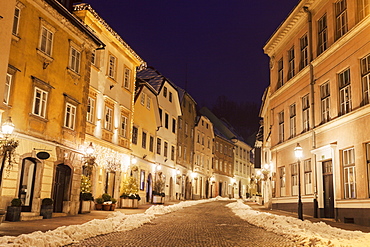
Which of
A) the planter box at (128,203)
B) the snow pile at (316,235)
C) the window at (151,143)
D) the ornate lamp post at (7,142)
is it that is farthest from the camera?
the window at (151,143)

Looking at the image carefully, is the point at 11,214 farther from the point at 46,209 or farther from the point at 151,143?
the point at 151,143

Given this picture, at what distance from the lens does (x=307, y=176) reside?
21.6 m

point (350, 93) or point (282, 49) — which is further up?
point (282, 49)

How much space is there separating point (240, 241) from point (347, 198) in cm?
884

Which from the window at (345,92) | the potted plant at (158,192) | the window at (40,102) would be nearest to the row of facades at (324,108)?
the window at (345,92)

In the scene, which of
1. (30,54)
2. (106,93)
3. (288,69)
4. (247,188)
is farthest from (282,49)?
(247,188)

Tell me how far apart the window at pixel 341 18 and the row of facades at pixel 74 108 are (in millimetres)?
12033

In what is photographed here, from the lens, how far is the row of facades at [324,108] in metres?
16.0

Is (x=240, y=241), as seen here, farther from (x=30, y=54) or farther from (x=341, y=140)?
(x=30, y=54)

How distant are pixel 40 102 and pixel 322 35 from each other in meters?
14.0

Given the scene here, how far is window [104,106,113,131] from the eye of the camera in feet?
82.4

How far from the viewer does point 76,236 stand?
373 inches

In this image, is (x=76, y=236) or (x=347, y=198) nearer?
(x=76, y=236)

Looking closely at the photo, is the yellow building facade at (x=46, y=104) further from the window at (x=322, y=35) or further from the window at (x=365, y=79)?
the window at (x=365, y=79)
